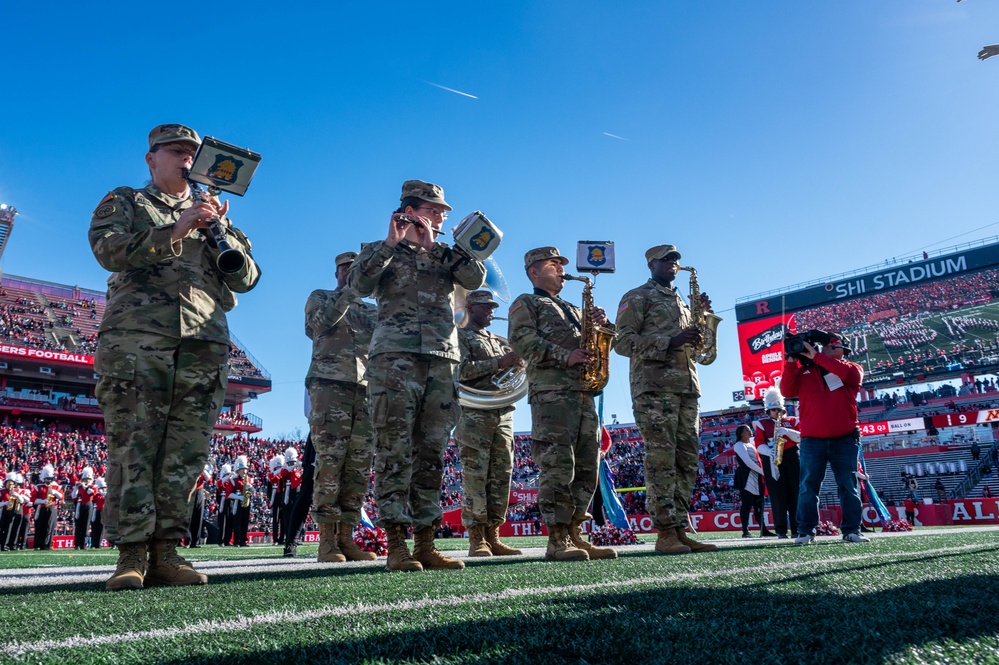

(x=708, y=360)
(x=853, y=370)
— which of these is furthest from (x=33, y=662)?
(x=853, y=370)

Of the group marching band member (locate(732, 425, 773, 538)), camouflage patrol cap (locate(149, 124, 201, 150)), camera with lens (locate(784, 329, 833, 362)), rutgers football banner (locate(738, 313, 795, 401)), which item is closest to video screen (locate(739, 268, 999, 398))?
rutgers football banner (locate(738, 313, 795, 401))

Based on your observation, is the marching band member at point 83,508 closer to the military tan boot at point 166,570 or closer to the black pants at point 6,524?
the black pants at point 6,524

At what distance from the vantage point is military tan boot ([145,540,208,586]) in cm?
392

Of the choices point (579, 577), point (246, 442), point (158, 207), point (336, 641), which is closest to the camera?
point (336, 641)

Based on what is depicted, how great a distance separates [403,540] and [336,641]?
2730 millimetres

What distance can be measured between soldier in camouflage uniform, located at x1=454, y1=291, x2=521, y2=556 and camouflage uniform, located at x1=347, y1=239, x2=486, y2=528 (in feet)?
7.79

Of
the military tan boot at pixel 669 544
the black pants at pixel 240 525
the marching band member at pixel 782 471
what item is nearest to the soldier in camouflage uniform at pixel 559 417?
the military tan boot at pixel 669 544

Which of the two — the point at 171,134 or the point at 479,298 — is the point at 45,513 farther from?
the point at 171,134

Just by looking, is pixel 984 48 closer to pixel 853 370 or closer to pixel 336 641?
pixel 853 370

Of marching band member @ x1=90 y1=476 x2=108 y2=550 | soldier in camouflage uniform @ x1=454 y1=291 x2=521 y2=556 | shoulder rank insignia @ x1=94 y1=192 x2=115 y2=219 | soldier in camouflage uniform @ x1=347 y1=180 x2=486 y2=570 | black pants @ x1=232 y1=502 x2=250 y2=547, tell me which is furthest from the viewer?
marching band member @ x1=90 y1=476 x2=108 y2=550

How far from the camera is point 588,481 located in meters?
5.96

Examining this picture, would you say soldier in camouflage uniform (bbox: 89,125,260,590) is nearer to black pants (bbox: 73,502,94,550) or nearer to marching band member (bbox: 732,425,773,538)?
marching band member (bbox: 732,425,773,538)

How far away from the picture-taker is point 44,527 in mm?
19906

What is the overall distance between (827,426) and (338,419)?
16.8 feet
